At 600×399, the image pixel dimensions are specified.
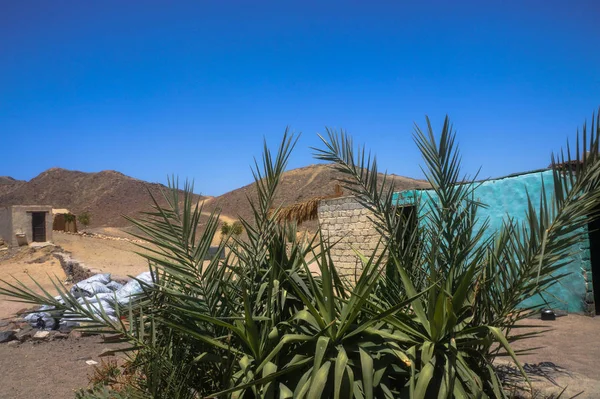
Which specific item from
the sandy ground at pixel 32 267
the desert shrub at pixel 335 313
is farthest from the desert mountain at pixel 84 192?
the desert shrub at pixel 335 313

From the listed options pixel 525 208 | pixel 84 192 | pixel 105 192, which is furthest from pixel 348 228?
pixel 84 192

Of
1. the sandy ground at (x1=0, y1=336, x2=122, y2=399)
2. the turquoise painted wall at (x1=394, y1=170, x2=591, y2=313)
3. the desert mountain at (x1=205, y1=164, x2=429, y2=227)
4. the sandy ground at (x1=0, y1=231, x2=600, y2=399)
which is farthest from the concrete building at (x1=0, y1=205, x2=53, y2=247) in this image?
the desert mountain at (x1=205, y1=164, x2=429, y2=227)

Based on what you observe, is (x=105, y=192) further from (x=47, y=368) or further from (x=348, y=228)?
(x=47, y=368)

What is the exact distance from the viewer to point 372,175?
4.32 m

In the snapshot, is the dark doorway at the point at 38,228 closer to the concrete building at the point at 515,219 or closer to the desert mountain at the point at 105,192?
the concrete building at the point at 515,219

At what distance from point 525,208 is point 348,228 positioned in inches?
159

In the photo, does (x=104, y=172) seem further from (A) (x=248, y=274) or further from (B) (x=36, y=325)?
(A) (x=248, y=274)

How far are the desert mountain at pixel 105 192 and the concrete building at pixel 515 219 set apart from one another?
36384 millimetres

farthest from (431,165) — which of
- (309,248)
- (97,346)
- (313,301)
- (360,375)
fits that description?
(97,346)

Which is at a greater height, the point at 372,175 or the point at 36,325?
the point at 372,175

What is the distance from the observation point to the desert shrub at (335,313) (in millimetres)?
2791

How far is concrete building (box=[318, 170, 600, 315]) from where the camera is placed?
8383 millimetres

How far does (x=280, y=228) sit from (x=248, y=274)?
0.43m

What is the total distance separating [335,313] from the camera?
298 centimetres
